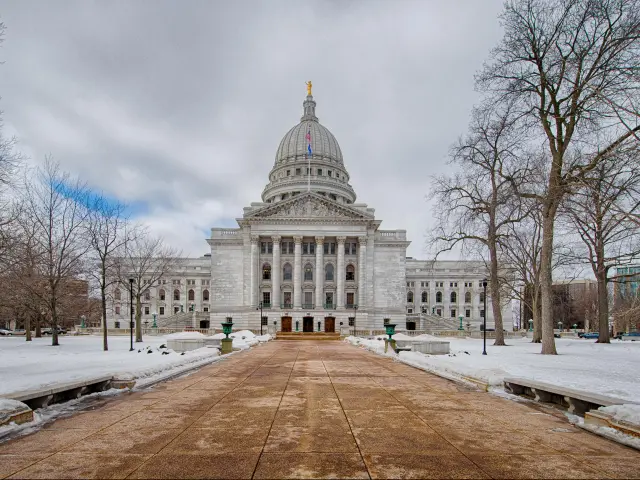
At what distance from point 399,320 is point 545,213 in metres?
51.5

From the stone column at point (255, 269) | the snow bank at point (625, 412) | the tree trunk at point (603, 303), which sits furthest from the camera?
the stone column at point (255, 269)

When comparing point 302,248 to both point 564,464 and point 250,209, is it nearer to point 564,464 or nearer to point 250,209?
point 250,209

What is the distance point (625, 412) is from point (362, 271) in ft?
217

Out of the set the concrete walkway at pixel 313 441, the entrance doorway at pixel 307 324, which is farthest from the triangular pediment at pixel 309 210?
the concrete walkway at pixel 313 441

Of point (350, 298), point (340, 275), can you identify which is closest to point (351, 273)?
point (340, 275)

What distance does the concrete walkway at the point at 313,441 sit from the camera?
584 cm

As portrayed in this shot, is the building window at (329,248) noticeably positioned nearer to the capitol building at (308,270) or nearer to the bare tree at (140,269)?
the capitol building at (308,270)

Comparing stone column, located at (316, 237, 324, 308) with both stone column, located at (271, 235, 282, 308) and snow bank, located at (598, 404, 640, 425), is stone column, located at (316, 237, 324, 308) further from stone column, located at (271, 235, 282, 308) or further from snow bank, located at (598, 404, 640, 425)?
snow bank, located at (598, 404, 640, 425)

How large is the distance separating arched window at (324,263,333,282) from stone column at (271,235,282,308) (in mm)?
7547

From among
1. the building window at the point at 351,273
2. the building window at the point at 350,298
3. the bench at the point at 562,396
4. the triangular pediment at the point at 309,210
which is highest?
the triangular pediment at the point at 309,210

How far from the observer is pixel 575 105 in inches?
869

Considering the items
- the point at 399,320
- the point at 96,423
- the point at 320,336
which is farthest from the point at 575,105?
the point at 399,320

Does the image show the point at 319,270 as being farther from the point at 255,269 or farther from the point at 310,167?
the point at 310,167

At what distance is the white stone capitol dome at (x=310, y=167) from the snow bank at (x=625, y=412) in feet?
274
